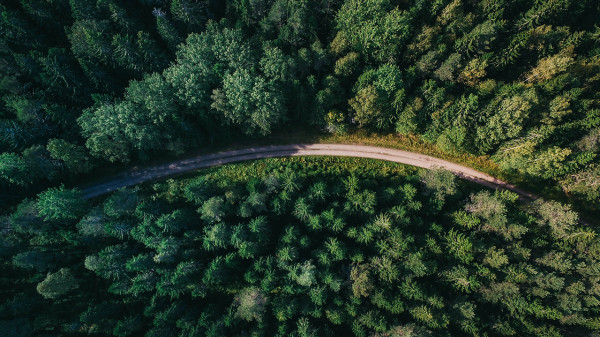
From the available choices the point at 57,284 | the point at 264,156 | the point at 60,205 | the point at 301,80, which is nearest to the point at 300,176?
the point at 264,156

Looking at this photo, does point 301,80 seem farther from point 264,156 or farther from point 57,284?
point 57,284

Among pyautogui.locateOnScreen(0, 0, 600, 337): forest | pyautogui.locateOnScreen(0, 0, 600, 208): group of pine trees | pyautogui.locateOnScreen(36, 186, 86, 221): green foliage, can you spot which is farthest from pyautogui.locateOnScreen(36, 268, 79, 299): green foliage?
pyautogui.locateOnScreen(0, 0, 600, 208): group of pine trees

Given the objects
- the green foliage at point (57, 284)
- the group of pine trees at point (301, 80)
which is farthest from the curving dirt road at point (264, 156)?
the green foliage at point (57, 284)

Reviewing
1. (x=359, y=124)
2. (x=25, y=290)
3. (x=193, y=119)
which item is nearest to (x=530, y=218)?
(x=359, y=124)

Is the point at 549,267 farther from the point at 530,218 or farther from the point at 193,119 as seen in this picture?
the point at 193,119

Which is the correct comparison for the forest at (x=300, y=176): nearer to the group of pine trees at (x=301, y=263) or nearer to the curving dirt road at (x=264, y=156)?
the group of pine trees at (x=301, y=263)

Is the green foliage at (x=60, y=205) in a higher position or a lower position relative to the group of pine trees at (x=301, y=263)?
higher

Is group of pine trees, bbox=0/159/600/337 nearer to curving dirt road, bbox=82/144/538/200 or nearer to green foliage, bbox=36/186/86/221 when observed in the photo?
green foliage, bbox=36/186/86/221
